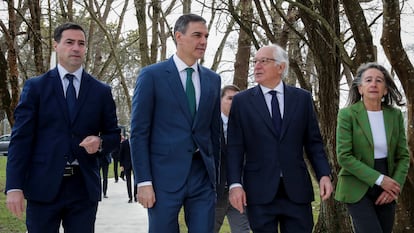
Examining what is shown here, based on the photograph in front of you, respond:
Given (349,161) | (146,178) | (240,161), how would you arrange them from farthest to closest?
(349,161)
(240,161)
(146,178)

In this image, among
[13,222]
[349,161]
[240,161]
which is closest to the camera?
[240,161]

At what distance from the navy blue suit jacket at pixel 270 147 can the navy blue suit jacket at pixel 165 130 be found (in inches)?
12.8

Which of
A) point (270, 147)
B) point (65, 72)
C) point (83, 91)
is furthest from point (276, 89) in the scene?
point (65, 72)

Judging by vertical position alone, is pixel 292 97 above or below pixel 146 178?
above

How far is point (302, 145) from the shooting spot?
17.2ft

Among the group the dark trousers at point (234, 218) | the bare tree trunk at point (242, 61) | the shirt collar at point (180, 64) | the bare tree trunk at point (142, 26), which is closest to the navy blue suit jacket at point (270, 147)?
the shirt collar at point (180, 64)

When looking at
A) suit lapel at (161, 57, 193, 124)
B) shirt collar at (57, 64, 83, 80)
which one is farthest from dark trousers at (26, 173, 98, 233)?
suit lapel at (161, 57, 193, 124)

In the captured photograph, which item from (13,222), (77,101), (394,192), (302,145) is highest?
(77,101)

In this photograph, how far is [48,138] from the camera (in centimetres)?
487

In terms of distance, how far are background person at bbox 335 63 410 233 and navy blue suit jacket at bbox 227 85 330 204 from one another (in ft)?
1.69

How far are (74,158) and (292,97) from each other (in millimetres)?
1776

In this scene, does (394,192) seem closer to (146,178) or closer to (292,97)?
(292,97)

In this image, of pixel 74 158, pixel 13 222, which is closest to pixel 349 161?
pixel 74 158

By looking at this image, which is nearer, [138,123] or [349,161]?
[138,123]
